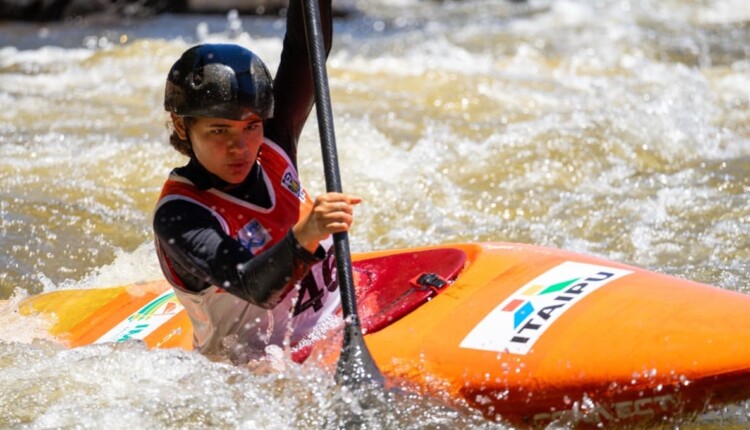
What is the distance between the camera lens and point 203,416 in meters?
2.65

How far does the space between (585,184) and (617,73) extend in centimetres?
284

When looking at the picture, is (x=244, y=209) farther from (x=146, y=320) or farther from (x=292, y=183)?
(x=146, y=320)

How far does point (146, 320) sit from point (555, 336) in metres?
1.41

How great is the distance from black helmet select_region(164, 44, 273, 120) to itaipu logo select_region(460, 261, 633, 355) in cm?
74

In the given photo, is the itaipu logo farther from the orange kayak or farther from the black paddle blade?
the black paddle blade

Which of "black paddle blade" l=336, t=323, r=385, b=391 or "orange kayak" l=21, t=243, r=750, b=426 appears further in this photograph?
"black paddle blade" l=336, t=323, r=385, b=391

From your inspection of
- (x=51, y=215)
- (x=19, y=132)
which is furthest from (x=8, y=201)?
(x=19, y=132)

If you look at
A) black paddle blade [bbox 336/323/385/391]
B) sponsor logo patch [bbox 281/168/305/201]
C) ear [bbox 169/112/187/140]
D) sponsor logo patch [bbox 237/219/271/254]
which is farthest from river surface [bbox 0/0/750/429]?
ear [bbox 169/112/187/140]

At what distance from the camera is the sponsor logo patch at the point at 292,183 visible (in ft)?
9.17

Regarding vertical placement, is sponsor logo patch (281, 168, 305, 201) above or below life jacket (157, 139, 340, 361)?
above

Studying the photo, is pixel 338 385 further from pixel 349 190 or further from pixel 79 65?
pixel 79 65

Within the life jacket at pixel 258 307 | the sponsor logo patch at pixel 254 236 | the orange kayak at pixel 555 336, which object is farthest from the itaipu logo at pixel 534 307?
the sponsor logo patch at pixel 254 236

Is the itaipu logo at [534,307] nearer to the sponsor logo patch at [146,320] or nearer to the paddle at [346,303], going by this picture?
the paddle at [346,303]

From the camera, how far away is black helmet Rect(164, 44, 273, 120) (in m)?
2.46
